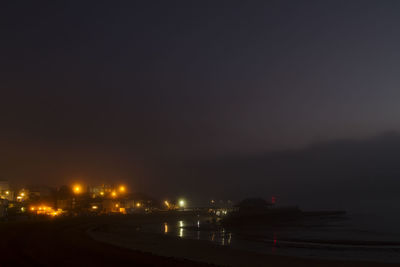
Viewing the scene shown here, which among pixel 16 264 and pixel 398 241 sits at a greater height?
pixel 16 264

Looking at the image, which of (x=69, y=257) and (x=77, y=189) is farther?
(x=77, y=189)

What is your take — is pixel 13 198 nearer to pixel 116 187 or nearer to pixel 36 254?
pixel 116 187

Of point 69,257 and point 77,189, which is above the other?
point 77,189

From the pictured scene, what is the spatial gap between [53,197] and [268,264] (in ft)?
215

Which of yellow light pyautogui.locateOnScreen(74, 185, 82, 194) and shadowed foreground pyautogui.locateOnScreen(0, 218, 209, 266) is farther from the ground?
yellow light pyautogui.locateOnScreen(74, 185, 82, 194)

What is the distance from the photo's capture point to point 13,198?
82.2 meters

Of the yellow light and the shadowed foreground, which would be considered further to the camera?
the yellow light

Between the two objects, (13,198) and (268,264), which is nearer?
(268,264)

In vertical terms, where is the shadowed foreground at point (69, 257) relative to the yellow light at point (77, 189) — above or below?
below

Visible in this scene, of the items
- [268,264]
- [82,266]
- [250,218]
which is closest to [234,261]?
[268,264]

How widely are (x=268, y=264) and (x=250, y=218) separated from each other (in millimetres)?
56791

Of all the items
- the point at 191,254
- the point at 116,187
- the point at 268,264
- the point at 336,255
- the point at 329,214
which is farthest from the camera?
the point at 116,187

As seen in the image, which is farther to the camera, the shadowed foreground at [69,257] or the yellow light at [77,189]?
the yellow light at [77,189]

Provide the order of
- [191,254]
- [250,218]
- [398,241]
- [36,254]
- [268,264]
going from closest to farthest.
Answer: [36,254]
[268,264]
[191,254]
[398,241]
[250,218]
